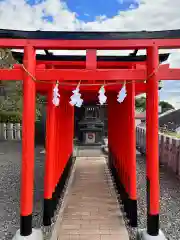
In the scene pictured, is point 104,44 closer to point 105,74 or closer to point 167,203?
point 105,74

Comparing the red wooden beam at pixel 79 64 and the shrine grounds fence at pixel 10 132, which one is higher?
the red wooden beam at pixel 79 64

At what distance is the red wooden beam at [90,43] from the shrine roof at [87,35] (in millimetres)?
39

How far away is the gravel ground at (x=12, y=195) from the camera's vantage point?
4.61m

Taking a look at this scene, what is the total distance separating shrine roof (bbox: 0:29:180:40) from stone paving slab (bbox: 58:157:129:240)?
293 centimetres

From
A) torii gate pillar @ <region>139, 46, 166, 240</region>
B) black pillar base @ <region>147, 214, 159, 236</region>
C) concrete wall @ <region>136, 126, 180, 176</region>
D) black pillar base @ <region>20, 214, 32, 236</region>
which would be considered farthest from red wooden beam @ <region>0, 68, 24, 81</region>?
concrete wall @ <region>136, 126, 180, 176</region>

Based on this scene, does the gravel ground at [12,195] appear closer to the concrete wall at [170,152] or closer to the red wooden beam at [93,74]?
the red wooden beam at [93,74]

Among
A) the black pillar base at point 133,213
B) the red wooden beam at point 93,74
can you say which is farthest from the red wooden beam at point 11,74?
the black pillar base at point 133,213

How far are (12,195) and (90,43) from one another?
455cm

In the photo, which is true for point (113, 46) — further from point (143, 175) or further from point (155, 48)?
point (143, 175)

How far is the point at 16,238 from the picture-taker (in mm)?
3590

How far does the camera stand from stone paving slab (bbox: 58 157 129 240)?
4.16m

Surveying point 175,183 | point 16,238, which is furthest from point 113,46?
point 175,183

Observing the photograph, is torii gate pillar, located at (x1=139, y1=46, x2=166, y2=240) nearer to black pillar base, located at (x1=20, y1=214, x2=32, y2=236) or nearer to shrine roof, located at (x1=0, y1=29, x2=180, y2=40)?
shrine roof, located at (x1=0, y1=29, x2=180, y2=40)

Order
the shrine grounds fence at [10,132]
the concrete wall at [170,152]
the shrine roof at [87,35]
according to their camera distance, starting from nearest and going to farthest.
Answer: the shrine roof at [87,35], the concrete wall at [170,152], the shrine grounds fence at [10,132]
